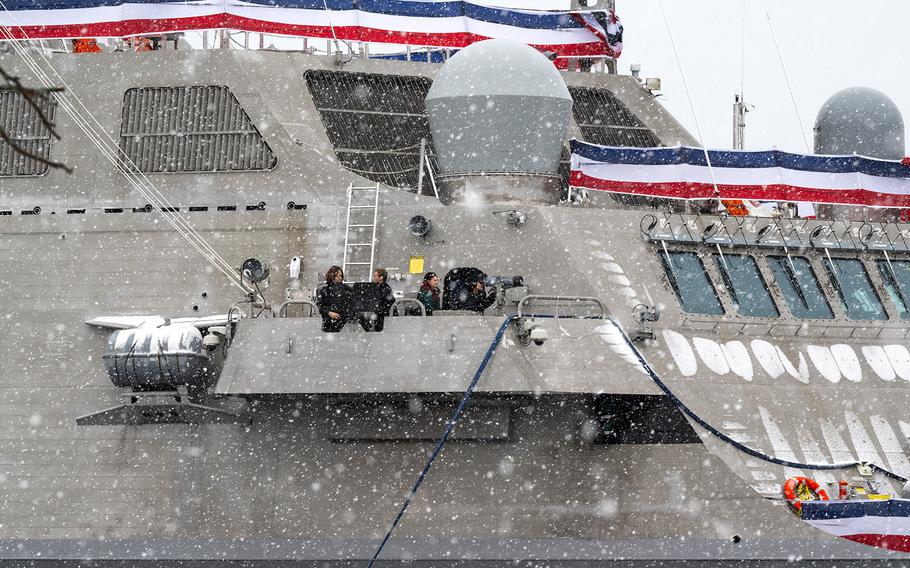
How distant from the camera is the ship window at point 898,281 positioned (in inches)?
575

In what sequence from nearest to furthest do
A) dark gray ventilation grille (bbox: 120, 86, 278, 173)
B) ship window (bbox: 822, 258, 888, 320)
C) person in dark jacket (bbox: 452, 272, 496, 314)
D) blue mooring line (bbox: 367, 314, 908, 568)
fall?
blue mooring line (bbox: 367, 314, 908, 568), person in dark jacket (bbox: 452, 272, 496, 314), ship window (bbox: 822, 258, 888, 320), dark gray ventilation grille (bbox: 120, 86, 278, 173)

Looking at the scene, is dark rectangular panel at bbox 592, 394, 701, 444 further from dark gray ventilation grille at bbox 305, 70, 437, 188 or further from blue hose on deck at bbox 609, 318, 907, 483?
dark gray ventilation grille at bbox 305, 70, 437, 188

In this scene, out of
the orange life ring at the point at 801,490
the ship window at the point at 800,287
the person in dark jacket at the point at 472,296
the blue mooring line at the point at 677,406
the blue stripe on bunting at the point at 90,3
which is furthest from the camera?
the blue stripe on bunting at the point at 90,3

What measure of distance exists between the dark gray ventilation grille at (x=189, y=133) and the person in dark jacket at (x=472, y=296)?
Answer: 359cm

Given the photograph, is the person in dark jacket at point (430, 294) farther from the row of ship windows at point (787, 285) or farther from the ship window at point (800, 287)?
the ship window at point (800, 287)

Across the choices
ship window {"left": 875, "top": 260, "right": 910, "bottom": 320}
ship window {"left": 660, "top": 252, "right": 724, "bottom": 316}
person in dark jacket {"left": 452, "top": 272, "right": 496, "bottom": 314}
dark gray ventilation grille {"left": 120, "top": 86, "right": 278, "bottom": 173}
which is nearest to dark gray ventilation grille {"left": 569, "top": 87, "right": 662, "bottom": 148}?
ship window {"left": 660, "top": 252, "right": 724, "bottom": 316}

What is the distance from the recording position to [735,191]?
587 inches

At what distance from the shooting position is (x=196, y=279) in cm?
1413

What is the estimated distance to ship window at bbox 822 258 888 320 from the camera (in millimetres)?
14312

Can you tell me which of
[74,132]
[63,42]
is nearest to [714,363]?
[74,132]

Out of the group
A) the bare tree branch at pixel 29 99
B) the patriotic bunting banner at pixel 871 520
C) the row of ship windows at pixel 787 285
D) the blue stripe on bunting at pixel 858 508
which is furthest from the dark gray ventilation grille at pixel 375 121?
the bare tree branch at pixel 29 99

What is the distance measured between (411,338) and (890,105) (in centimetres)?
961

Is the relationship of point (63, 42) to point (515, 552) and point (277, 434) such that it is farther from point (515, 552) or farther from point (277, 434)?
point (515, 552)

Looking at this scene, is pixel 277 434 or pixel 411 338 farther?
pixel 277 434
